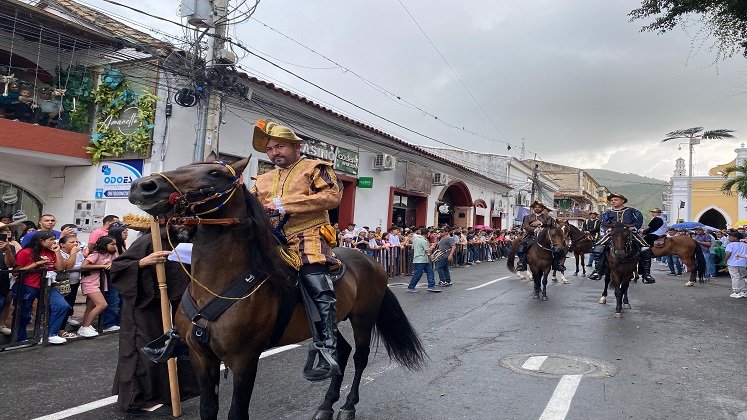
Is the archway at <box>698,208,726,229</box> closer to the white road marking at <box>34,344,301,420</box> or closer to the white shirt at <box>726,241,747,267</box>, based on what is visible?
the white shirt at <box>726,241,747,267</box>

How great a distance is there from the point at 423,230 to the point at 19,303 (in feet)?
32.4

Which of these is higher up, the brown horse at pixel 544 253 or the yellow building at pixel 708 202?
the yellow building at pixel 708 202

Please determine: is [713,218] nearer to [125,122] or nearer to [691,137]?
[691,137]

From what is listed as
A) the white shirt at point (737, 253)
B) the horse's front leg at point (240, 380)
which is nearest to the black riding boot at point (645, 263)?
the white shirt at point (737, 253)

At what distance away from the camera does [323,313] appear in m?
3.64

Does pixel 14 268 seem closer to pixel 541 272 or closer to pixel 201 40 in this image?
pixel 201 40

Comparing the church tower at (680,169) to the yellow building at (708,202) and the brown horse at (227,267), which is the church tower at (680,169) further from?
the brown horse at (227,267)

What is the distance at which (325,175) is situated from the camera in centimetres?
385

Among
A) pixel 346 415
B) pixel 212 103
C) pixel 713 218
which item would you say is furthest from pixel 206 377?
pixel 713 218

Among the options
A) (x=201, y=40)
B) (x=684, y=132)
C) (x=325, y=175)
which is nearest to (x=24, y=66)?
(x=201, y=40)

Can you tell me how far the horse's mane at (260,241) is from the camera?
3254 millimetres

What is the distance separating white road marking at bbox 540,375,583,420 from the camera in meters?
4.30

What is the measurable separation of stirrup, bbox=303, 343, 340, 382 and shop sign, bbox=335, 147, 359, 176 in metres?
13.7

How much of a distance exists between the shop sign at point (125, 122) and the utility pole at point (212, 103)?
1.91 m
